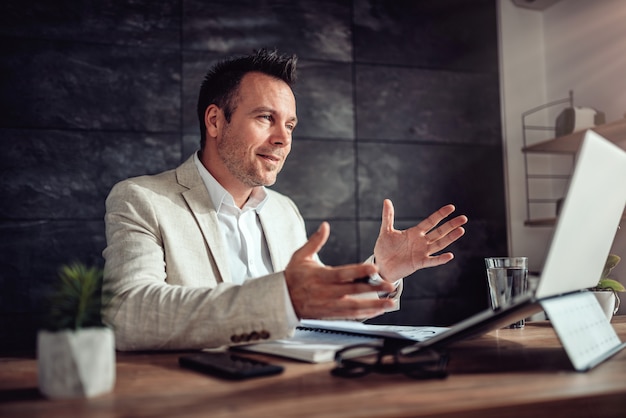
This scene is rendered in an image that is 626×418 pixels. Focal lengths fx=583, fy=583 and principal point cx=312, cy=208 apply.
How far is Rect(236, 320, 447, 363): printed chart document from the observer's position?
0.99m

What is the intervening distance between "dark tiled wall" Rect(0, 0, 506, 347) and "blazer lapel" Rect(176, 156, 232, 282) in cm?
125

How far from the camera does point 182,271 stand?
1616mm

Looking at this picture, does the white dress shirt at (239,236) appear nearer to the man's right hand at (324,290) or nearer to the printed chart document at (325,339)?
the printed chart document at (325,339)

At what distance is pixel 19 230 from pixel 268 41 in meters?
1.61

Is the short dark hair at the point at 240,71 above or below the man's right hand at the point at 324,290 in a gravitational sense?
above

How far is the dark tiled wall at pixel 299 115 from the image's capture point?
2.81 metres

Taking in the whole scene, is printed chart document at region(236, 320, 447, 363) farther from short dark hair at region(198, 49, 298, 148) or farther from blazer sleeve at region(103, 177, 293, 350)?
short dark hair at region(198, 49, 298, 148)

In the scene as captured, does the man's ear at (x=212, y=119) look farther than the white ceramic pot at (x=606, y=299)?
Yes

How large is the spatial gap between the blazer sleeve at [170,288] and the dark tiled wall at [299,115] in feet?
4.37

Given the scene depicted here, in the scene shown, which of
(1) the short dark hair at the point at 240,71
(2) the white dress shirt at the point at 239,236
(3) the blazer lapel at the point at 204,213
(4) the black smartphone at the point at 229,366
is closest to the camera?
(4) the black smartphone at the point at 229,366

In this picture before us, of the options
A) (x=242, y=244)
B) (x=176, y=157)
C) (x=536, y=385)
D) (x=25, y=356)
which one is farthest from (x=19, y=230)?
(x=536, y=385)

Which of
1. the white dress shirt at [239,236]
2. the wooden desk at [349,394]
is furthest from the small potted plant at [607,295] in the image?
the white dress shirt at [239,236]

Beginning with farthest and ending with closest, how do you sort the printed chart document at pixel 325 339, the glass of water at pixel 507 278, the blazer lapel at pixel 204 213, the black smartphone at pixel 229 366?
the blazer lapel at pixel 204 213, the glass of water at pixel 507 278, the printed chart document at pixel 325 339, the black smartphone at pixel 229 366

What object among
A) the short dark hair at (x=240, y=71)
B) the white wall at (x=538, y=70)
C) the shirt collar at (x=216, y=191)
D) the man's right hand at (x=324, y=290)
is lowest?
the man's right hand at (x=324, y=290)
